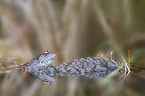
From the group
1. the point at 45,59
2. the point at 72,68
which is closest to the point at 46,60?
the point at 45,59

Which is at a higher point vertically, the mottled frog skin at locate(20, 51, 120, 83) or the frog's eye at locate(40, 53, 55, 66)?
the frog's eye at locate(40, 53, 55, 66)

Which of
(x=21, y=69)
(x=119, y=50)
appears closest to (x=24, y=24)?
(x=21, y=69)

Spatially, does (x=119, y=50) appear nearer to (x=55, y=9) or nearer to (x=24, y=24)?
(x=55, y=9)

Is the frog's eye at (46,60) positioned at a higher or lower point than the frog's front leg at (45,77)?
higher

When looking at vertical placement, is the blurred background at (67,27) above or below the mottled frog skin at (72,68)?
above

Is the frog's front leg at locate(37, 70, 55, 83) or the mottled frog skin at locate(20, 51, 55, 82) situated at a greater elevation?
the mottled frog skin at locate(20, 51, 55, 82)

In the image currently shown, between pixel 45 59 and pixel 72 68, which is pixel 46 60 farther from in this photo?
pixel 72 68

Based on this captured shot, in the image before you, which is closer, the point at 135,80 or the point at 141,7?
the point at 135,80

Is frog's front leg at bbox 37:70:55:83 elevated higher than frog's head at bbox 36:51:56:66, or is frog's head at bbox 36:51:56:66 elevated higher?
frog's head at bbox 36:51:56:66

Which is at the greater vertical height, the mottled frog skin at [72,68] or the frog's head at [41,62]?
the frog's head at [41,62]

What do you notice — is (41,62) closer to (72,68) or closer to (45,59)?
(45,59)

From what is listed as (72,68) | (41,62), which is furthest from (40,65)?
(72,68)
